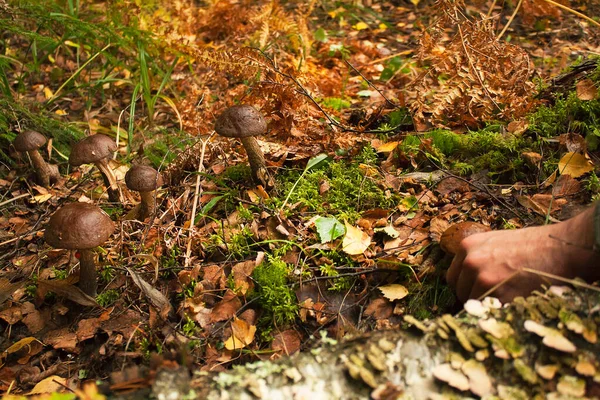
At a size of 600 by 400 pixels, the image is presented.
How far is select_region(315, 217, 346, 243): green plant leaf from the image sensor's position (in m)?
3.29

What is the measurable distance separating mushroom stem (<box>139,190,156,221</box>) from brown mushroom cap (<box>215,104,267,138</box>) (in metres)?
0.88

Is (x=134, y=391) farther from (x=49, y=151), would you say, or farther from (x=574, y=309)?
(x=49, y=151)

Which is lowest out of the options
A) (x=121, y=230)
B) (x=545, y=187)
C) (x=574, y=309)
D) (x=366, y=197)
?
(x=121, y=230)

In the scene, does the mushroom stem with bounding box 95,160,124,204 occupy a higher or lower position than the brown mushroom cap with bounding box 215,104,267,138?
lower

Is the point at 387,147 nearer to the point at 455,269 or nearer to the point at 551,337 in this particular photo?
the point at 455,269

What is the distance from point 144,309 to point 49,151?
2.63 m

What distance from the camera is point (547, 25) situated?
7.11 meters

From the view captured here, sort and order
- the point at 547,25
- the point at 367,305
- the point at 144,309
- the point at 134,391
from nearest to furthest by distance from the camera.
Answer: the point at 134,391, the point at 367,305, the point at 144,309, the point at 547,25

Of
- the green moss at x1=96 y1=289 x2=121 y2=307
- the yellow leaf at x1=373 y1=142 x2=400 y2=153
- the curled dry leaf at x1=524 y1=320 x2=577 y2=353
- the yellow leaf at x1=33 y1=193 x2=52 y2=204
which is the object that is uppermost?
the curled dry leaf at x1=524 y1=320 x2=577 y2=353

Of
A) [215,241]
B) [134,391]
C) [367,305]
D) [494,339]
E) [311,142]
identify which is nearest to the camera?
[134,391]

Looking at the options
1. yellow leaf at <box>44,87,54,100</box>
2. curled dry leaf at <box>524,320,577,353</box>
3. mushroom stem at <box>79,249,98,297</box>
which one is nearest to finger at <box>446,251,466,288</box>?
curled dry leaf at <box>524,320,577,353</box>

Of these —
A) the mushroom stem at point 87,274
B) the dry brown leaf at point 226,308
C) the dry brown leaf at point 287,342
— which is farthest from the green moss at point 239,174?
the dry brown leaf at point 287,342

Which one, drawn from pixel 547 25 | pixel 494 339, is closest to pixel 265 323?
pixel 494 339

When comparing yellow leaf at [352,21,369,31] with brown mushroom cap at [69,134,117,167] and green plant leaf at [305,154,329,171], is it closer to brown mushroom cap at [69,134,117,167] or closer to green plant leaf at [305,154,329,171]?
green plant leaf at [305,154,329,171]
